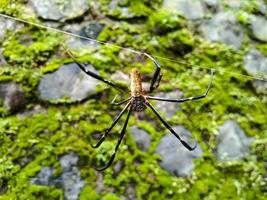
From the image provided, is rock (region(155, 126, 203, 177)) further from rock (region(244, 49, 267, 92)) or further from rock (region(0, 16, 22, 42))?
rock (region(0, 16, 22, 42))

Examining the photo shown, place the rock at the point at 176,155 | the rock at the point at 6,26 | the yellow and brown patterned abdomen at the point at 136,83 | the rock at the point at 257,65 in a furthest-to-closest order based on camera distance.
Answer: the rock at the point at 257,65, the rock at the point at 6,26, the rock at the point at 176,155, the yellow and brown patterned abdomen at the point at 136,83

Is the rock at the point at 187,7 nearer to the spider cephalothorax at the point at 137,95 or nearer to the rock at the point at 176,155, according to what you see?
the rock at the point at 176,155

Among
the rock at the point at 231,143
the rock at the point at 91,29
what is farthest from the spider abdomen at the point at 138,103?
the rock at the point at 91,29

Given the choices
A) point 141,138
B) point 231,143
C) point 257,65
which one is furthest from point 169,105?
point 257,65

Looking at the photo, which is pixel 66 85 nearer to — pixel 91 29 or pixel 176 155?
pixel 91 29

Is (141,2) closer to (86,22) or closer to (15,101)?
(86,22)

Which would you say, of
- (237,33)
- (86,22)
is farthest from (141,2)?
(237,33)

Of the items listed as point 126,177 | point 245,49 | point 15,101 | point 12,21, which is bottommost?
point 126,177
